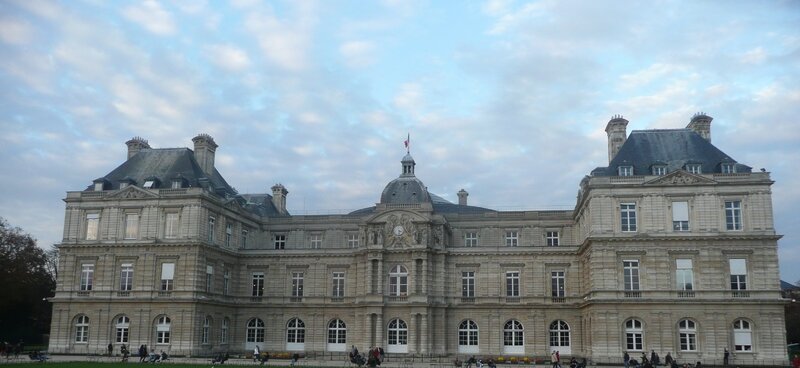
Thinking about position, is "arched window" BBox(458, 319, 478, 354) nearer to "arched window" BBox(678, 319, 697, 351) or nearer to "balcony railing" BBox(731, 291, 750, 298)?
"arched window" BBox(678, 319, 697, 351)

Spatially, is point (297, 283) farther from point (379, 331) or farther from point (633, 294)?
point (633, 294)

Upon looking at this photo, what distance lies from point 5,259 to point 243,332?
20268 millimetres

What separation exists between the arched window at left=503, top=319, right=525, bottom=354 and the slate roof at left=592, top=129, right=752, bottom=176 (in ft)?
41.8

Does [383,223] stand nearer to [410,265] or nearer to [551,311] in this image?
[410,265]

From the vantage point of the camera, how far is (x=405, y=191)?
180 feet

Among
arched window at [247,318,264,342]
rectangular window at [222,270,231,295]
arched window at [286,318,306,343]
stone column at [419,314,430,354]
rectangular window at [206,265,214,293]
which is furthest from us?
arched window at [247,318,264,342]

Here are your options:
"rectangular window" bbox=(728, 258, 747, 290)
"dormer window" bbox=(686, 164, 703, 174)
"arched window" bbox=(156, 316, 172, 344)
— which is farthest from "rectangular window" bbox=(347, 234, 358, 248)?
"rectangular window" bbox=(728, 258, 747, 290)

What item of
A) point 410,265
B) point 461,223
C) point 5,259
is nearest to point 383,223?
point 410,265

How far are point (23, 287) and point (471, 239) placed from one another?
3594 cm

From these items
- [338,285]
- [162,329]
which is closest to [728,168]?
[338,285]

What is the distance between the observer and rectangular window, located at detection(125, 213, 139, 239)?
4859 centimetres

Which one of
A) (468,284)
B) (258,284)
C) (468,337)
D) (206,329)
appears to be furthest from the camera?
(258,284)

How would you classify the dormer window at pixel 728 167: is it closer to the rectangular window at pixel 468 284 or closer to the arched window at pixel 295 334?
the rectangular window at pixel 468 284

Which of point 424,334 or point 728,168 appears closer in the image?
point 728,168
